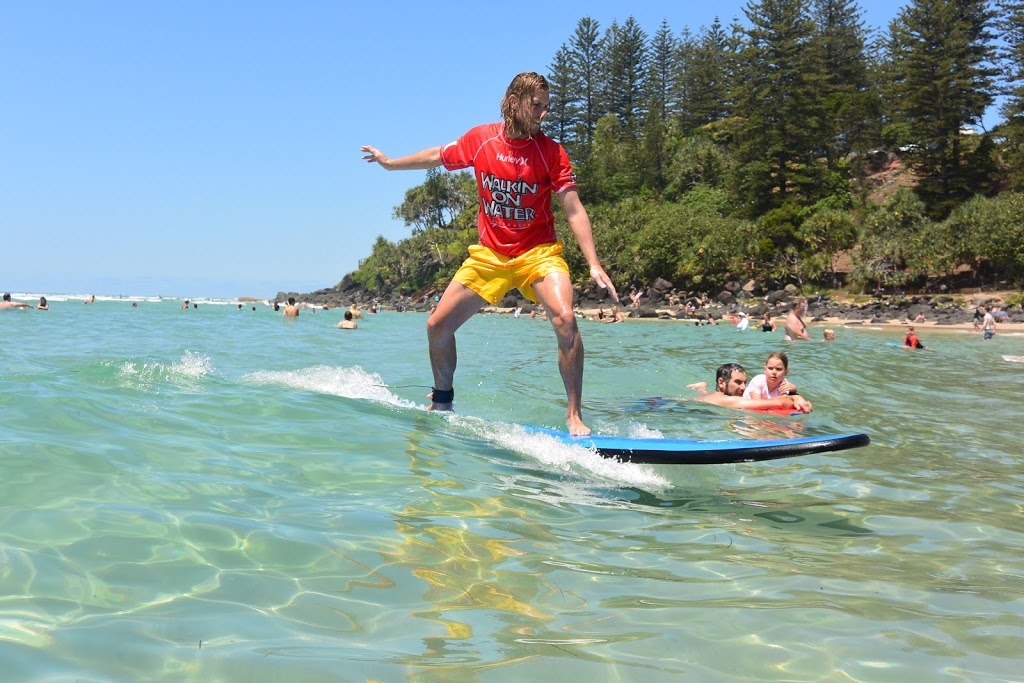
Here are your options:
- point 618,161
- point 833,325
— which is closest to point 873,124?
point 618,161

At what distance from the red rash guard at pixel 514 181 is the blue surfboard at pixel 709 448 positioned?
1568 millimetres

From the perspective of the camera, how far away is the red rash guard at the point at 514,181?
5.66 meters

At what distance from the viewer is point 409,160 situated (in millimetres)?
6152

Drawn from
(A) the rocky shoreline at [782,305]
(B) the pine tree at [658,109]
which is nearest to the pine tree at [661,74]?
(B) the pine tree at [658,109]

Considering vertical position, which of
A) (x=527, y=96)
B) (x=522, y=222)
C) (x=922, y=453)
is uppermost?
(x=527, y=96)

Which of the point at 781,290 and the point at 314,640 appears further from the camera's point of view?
the point at 781,290

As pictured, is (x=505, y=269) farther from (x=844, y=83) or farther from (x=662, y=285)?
(x=844, y=83)

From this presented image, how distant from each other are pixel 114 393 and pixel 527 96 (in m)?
4.08

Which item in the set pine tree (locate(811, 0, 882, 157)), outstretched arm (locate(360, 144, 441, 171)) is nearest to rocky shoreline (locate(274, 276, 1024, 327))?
pine tree (locate(811, 0, 882, 157))

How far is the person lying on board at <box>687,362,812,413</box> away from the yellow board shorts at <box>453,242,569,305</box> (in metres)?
3.77

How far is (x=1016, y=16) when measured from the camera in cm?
5431

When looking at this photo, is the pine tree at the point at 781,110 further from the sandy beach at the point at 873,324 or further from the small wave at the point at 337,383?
the small wave at the point at 337,383

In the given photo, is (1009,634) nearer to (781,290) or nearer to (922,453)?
(922,453)

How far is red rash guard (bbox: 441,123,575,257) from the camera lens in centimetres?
566
